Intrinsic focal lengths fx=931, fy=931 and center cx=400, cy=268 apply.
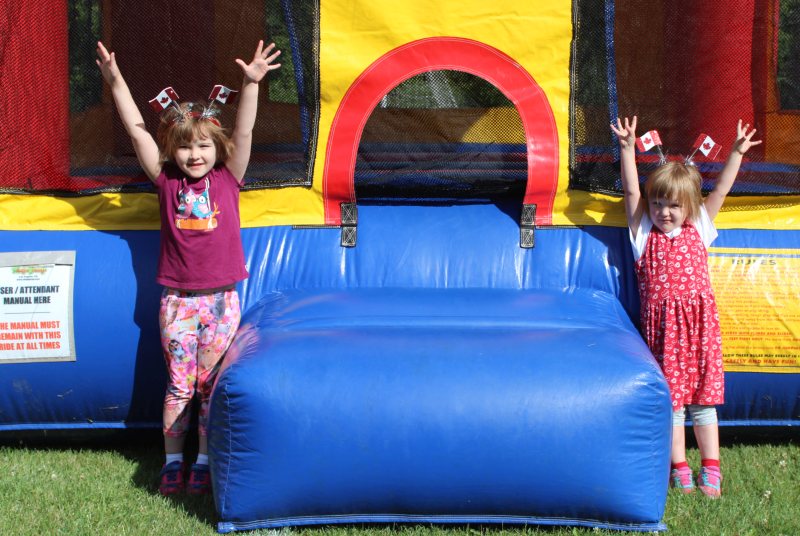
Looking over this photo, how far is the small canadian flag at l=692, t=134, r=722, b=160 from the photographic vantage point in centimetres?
375

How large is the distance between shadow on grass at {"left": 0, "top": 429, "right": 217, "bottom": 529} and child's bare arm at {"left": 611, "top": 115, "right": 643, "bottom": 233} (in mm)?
2033

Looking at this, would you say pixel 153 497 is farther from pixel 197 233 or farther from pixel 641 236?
pixel 641 236

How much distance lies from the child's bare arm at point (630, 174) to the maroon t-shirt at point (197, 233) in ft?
5.02

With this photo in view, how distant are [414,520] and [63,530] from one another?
1164 millimetres

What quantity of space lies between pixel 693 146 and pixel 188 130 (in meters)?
2.06

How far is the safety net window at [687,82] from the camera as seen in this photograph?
12.5 ft

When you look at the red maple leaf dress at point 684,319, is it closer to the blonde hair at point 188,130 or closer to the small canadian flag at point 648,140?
the small canadian flag at point 648,140

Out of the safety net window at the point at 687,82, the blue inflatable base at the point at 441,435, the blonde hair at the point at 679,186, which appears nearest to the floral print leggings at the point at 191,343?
the blue inflatable base at the point at 441,435

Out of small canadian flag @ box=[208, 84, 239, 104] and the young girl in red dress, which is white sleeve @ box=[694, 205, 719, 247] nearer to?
the young girl in red dress

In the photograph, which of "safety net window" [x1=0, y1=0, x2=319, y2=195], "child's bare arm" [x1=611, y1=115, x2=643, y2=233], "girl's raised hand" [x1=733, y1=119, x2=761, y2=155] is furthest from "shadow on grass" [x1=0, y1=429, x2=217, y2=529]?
"girl's raised hand" [x1=733, y1=119, x2=761, y2=155]

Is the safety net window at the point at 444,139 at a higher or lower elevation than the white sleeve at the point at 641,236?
higher

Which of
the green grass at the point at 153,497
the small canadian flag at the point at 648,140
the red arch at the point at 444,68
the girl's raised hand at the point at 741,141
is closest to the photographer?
the green grass at the point at 153,497

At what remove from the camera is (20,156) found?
3.87 m

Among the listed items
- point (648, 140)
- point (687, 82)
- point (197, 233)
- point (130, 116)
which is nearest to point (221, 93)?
point (130, 116)
